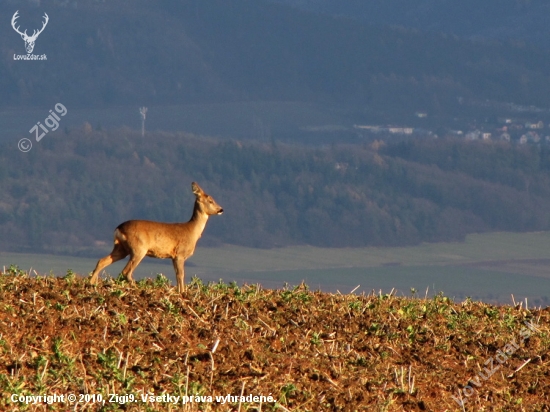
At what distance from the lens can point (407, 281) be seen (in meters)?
195

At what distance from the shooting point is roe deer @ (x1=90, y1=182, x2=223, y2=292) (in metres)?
16.2

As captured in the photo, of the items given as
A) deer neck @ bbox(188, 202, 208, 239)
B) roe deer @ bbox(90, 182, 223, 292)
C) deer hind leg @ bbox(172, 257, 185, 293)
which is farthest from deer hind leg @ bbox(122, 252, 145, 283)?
deer neck @ bbox(188, 202, 208, 239)

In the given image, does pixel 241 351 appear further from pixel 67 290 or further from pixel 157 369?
pixel 67 290

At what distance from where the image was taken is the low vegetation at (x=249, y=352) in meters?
12.1

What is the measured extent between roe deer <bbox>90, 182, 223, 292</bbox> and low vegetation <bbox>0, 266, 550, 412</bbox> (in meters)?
0.49

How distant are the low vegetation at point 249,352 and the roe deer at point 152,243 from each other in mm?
490

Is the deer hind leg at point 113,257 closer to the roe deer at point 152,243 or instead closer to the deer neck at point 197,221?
the roe deer at point 152,243

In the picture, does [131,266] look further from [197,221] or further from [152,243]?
[197,221]

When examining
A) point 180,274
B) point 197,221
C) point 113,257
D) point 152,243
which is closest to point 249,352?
point 180,274

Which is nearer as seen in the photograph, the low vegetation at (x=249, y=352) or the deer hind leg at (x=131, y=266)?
the low vegetation at (x=249, y=352)

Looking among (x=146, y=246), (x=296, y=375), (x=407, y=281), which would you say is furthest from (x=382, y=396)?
(x=407, y=281)

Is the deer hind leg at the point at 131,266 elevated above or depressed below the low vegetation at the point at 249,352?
above

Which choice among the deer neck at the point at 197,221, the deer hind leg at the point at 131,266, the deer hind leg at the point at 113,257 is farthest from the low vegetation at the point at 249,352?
the deer neck at the point at 197,221

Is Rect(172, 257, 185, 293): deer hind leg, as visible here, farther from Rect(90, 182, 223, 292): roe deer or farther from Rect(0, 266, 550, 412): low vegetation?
Rect(0, 266, 550, 412): low vegetation
